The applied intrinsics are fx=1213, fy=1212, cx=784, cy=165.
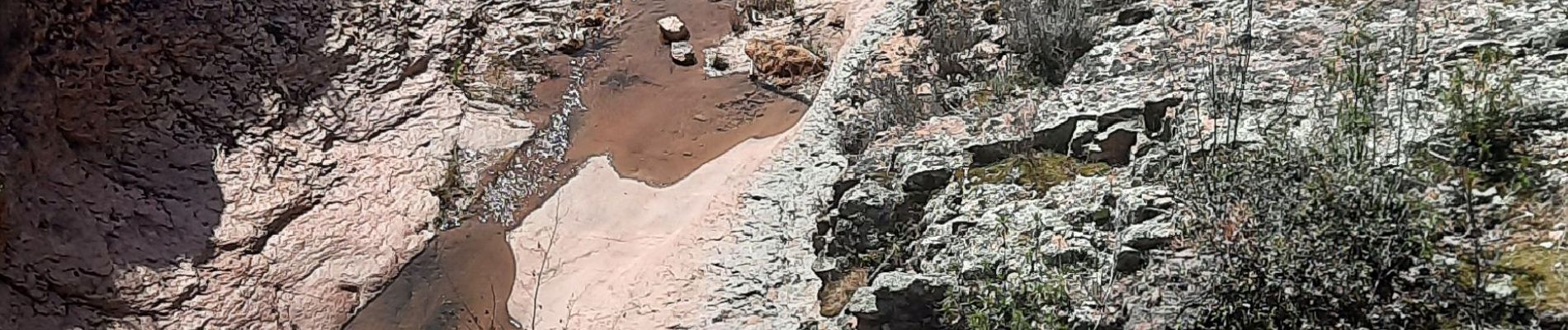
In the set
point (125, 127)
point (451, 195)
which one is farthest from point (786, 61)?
point (125, 127)

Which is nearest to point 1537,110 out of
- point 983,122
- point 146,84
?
point 983,122

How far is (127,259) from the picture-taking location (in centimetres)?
679

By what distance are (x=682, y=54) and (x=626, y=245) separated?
2329mm

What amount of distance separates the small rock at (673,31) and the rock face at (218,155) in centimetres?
129

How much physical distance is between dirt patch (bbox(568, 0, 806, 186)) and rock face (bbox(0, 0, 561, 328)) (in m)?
0.67

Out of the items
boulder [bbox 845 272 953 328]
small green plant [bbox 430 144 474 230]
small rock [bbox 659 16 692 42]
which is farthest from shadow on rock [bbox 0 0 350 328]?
boulder [bbox 845 272 953 328]

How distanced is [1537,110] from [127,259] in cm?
676

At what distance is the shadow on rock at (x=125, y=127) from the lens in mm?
6645

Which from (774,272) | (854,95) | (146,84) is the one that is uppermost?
(146,84)

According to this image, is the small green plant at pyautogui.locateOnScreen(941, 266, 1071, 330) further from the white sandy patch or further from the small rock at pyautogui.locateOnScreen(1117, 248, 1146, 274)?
the white sandy patch

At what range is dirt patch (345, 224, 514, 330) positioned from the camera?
655 centimetres

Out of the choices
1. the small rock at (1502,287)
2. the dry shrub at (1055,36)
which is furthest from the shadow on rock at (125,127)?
the small rock at (1502,287)

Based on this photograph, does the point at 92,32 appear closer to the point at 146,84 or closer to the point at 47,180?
the point at 146,84

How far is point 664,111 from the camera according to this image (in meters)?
8.13
